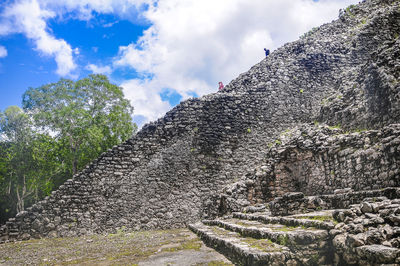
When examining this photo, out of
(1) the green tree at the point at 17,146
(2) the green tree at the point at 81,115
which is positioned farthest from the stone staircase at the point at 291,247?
(1) the green tree at the point at 17,146

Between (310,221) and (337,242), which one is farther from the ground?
(310,221)

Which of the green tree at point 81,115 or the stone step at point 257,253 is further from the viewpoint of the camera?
the green tree at point 81,115

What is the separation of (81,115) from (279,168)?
1697cm

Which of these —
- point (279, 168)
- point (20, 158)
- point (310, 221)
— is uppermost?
point (20, 158)

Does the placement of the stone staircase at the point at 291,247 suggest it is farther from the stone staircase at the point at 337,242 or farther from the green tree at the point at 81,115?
the green tree at the point at 81,115

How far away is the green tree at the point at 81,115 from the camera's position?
2138cm

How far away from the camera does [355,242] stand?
3189 millimetres

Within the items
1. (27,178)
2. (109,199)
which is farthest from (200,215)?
(27,178)

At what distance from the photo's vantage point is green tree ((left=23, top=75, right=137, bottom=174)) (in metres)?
21.4

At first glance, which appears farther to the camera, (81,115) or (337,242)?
(81,115)

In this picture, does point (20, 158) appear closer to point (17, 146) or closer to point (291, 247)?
point (17, 146)

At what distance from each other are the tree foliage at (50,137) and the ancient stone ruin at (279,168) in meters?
11.2

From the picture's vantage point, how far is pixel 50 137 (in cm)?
2209

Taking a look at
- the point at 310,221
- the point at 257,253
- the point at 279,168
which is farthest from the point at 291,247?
the point at 279,168
